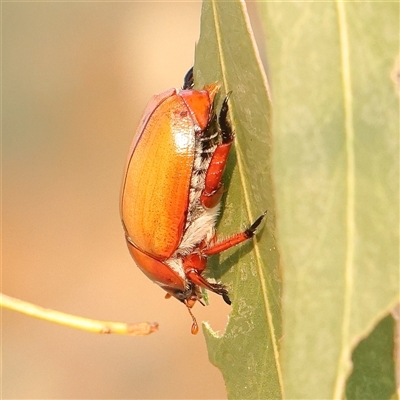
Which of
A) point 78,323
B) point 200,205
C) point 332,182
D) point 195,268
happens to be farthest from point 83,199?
point 332,182

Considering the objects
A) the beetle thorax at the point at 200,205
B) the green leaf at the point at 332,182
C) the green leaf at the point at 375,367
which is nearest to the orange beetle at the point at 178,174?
the beetle thorax at the point at 200,205

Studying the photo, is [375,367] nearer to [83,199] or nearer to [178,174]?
[178,174]

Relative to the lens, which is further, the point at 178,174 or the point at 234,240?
the point at 178,174

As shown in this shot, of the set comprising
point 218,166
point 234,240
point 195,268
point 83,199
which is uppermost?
point 218,166

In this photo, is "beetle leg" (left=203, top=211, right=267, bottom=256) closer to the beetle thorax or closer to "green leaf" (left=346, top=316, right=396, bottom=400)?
the beetle thorax

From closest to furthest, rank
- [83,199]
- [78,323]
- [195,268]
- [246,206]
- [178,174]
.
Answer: [78,323]
[246,206]
[178,174]
[195,268]
[83,199]

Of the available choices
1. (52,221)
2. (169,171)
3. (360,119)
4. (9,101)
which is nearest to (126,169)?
(169,171)

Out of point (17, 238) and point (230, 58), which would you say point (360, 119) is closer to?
point (230, 58)

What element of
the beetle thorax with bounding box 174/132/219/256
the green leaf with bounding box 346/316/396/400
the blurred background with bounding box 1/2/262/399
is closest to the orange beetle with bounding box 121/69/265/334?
the beetle thorax with bounding box 174/132/219/256
